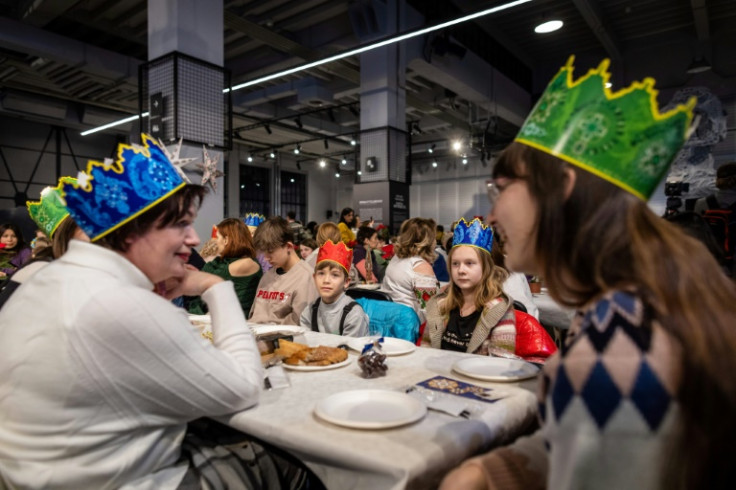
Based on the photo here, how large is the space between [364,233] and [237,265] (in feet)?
9.51

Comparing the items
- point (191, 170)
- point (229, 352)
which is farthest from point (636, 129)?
point (191, 170)

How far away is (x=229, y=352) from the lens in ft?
4.32

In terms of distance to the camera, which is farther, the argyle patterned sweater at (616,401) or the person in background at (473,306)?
the person in background at (473,306)

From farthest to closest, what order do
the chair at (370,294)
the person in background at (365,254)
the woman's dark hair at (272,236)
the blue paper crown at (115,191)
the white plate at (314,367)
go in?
the person in background at (365,254) < the chair at (370,294) < the woman's dark hair at (272,236) < the white plate at (314,367) < the blue paper crown at (115,191)

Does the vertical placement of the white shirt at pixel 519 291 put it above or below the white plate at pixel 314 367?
above

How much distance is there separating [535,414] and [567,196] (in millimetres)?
809

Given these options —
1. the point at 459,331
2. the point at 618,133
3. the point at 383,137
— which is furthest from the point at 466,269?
the point at 383,137

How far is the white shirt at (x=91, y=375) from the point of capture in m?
1.06

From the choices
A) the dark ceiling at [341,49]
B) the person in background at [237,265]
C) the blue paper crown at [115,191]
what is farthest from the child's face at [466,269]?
the dark ceiling at [341,49]

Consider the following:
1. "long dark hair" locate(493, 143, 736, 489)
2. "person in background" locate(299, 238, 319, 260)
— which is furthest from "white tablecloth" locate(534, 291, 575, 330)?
"person in background" locate(299, 238, 319, 260)

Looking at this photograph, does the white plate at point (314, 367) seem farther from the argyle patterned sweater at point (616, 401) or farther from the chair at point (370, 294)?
the chair at point (370, 294)

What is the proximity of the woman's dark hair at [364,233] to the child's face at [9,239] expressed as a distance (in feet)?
15.7

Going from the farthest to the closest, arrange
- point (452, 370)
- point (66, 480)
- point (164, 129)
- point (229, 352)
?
point (164, 129), point (452, 370), point (229, 352), point (66, 480)

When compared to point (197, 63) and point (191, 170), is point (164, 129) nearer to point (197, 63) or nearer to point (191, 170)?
point (191, 170)
